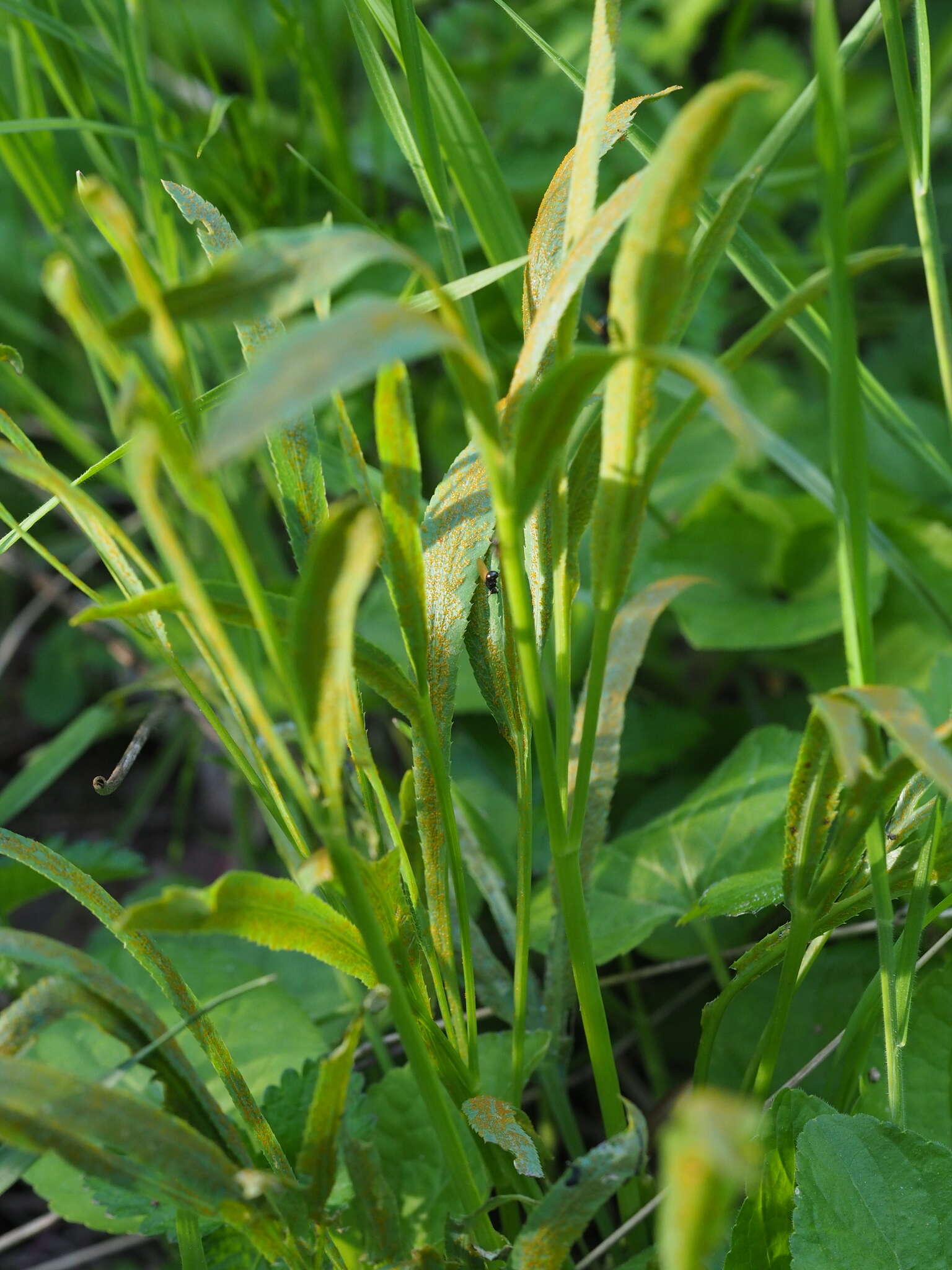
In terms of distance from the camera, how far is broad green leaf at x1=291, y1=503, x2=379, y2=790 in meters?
0.34

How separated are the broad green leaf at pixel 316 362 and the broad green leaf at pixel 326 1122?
0.25 metres

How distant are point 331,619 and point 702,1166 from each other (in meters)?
0.19

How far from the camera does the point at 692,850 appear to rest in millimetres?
779

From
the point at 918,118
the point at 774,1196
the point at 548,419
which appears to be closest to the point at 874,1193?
the point at 774,1196

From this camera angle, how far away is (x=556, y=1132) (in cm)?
84

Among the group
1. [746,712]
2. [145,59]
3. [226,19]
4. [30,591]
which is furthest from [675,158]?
[226,19]

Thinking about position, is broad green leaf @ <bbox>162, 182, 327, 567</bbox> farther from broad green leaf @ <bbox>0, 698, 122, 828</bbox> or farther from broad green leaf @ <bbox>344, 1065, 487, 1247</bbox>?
broad green leaf @ <bbox>0, 698, 122, 828</bbox>

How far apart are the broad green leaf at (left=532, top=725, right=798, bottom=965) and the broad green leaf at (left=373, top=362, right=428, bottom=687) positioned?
0.33m

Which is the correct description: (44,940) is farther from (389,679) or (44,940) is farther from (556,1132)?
(556,1132)

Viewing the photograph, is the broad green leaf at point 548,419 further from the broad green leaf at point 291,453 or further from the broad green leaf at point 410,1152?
the broad green leaf at point 410,1152

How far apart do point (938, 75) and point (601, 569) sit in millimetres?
1510

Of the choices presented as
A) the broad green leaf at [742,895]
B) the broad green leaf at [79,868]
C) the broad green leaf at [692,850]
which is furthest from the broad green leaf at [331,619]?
the broad green leaf at [79,868]

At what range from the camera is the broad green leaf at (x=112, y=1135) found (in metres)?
0.36

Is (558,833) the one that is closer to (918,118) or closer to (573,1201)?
(573,1201)
